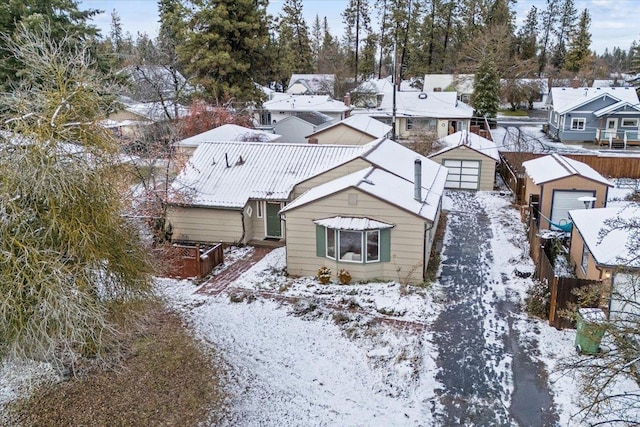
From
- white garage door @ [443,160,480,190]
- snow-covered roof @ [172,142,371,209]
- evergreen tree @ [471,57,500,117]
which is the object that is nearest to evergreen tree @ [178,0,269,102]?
snow-covered roof @ [172,142,371,209]

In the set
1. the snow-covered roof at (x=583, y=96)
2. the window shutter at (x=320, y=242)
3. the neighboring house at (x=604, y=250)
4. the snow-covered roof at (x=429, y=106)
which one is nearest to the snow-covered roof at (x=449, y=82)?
the snow-covered roof at (x=429, y=106)

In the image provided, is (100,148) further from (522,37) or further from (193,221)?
(522,37)

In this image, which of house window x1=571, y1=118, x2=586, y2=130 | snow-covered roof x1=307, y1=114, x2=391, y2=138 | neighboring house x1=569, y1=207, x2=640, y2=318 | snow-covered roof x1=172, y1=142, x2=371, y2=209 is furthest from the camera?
house window x1=571, y1=118, x2=586, y2=130

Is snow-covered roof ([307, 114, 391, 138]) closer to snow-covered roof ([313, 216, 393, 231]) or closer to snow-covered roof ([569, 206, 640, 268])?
snow-covered roof ([313, 216, 393, 231])

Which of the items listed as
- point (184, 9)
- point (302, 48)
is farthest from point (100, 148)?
point (302, 48)

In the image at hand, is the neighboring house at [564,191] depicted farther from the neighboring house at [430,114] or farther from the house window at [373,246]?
the neighboring house at [430,114]
